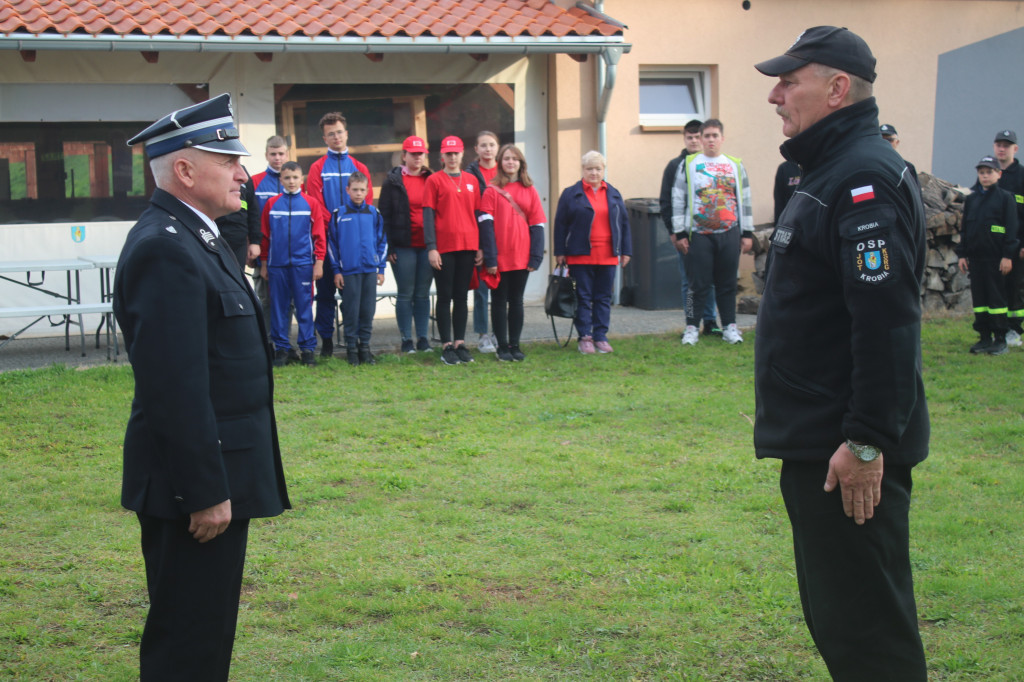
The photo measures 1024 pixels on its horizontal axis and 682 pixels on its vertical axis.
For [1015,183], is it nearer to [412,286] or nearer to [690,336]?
[690,336]

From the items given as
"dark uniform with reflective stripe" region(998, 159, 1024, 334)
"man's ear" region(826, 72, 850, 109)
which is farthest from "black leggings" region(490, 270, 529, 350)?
"man's ear" region(826, 72, 850, 109)

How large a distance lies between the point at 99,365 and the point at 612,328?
5671mm

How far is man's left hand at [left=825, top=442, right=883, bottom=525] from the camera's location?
2789mm

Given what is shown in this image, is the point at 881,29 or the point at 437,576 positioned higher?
the point at 881,29

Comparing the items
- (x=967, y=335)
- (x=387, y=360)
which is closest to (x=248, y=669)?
(x=387, y=360)

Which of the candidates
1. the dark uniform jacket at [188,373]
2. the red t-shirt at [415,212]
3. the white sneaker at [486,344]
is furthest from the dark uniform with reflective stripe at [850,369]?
the white sneaker at [486,344]

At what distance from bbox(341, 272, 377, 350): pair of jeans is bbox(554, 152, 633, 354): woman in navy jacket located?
2.02m

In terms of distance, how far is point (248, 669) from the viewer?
12.9 ft

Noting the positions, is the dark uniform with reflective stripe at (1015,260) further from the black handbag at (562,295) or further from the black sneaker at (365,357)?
the black sneaker at (365,357)

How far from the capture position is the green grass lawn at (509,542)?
13.2 feet

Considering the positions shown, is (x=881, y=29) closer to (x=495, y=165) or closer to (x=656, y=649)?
(x=495, y=165)

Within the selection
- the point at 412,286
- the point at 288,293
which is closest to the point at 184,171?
the point at 288,293

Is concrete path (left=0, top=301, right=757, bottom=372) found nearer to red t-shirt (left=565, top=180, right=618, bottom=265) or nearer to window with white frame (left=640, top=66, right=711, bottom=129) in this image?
red t-shirt (left=565, top=180, right=618, bottom=265)

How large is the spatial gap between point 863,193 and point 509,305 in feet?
25.3
